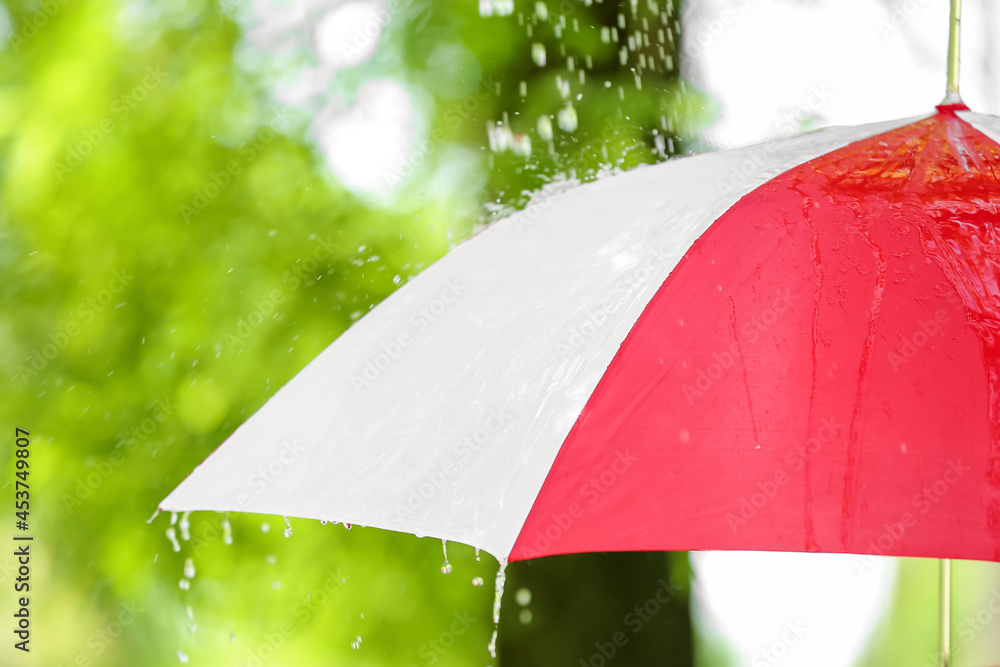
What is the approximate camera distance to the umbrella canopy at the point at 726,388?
1.04m

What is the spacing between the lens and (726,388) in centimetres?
110

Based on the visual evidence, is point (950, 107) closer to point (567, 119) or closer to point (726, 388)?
point (726, 388)

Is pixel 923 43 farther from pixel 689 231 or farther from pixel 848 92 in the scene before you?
pixel 689 231

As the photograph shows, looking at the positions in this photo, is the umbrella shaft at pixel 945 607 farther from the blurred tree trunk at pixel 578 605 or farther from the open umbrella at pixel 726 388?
the blurred tree trunk at pixel 578 605

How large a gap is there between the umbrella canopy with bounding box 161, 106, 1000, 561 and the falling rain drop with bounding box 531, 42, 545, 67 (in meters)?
1.62

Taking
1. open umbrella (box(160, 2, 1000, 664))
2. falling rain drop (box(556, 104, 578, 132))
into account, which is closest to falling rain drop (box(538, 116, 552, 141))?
falling rain drop (box(556, 104, 578, 132))

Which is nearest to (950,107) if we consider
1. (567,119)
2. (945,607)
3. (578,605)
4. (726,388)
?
(726,388)

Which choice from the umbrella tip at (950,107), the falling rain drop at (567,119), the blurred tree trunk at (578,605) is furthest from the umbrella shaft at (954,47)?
the blurred tree trunk at (578,605)

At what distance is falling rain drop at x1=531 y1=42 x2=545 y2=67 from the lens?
9.45 ft

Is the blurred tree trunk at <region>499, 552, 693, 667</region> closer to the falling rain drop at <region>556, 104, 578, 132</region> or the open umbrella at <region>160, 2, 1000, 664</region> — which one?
the falling rain drop at <region>556, 104, 578, 132</region>

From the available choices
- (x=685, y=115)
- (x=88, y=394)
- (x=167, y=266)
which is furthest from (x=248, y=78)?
(x=685, y=115)

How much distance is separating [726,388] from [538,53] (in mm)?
2022

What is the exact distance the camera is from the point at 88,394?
3.09m

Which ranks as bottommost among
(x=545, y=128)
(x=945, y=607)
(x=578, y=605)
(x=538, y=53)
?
(x=578, y=605)
